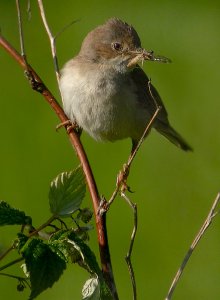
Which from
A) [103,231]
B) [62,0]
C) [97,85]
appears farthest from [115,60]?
[62,0]

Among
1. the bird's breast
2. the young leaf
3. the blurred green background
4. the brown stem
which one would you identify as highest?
the brown stem

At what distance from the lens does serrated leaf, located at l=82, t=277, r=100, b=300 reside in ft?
5.54

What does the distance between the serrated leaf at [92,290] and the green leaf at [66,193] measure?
160 mm

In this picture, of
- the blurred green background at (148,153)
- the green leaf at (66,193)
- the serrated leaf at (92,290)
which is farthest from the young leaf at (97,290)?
the blurred green background at (148,153)

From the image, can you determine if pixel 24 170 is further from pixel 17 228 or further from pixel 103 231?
pixel 103 231

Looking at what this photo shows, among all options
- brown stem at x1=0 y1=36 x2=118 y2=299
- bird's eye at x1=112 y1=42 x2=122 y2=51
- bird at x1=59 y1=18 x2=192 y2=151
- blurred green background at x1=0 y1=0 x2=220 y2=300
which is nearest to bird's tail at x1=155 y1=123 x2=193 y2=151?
bird at x1=59 y1=18 x2=192 y2=151

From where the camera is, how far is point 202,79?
5.24 meters

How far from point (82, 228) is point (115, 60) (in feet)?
4.85

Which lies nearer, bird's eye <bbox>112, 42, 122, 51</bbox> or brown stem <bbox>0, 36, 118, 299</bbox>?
brown stem <bbox>0, 36, 118, 299</bbox>

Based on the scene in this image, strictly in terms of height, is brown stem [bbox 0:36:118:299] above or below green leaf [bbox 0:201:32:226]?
below

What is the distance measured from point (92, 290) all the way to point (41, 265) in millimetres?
118

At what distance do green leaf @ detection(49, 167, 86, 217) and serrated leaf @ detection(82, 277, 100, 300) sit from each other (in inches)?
6.3

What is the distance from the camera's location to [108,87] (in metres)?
3.16

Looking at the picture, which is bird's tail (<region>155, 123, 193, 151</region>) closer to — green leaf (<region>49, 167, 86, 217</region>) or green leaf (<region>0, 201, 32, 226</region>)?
green leaf (<region>49, 167, 86, 217</region>)
